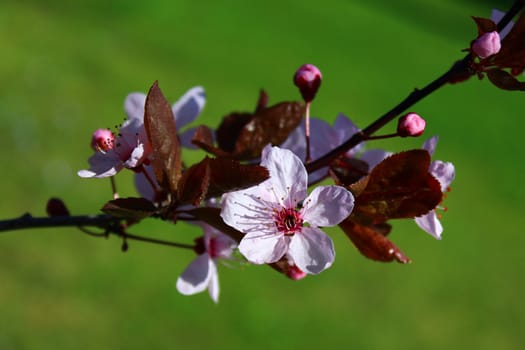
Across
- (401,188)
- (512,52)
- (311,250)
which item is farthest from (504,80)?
(311,250)

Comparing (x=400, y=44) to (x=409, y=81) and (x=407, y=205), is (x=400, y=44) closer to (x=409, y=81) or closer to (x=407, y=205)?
(x=409, y=81)

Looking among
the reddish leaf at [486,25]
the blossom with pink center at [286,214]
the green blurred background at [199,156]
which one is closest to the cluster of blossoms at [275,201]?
the blossom with pink center at [286,214]

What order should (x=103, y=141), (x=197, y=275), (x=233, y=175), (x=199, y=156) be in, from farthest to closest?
(x=199, y=156) → (x=197, y=275) → (x=103, y=141) → (x=233, y=175)

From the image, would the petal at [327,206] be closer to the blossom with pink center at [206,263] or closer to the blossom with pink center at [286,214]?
the blossom with pink center at [286,214]

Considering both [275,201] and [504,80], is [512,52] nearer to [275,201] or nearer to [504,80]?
[504,80]


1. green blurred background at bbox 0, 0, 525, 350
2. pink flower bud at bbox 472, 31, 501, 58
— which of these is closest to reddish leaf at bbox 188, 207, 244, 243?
pink flower bud at bbox 472, 31, 501, 58

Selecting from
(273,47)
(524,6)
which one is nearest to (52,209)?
(524,6)
